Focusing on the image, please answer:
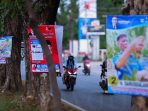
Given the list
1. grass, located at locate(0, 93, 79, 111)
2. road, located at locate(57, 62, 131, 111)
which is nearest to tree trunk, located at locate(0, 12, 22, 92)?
road, located at locate(57, 62, 131, 111)

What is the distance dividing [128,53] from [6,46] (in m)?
10.5

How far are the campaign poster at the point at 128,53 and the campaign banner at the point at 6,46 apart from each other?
10137 millimetres

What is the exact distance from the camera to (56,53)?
13.2 m

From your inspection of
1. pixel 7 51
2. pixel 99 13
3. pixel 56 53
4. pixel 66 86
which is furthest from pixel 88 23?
pixel 56 53

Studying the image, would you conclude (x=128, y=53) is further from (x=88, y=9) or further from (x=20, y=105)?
(x=88, y=9)

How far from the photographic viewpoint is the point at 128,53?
9047 mm

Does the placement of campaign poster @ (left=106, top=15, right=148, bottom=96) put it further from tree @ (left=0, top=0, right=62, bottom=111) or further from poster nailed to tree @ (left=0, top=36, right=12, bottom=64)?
poster nailed to tree @ (left=0, top=36, right=12, bottom=64)

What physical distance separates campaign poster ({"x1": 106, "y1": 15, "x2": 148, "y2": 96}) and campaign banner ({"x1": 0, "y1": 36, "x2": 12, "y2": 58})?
10137 millimetres

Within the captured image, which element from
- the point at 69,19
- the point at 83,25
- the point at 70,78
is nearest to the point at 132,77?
the point at 70,78

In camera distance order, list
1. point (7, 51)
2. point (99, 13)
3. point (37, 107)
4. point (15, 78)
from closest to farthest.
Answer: point (37, 107) → point (7, 51) → point (15, 78) → point (99, 13)

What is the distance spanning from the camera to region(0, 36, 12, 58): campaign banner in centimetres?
1892

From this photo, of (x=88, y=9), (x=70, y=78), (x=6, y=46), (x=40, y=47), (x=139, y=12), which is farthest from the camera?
(x=88, y=9)

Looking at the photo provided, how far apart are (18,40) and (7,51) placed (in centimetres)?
108

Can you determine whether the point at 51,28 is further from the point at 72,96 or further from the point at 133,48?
the point at 72,96
